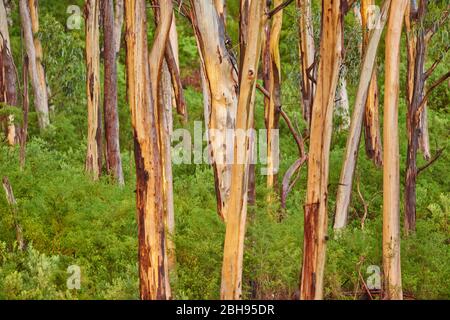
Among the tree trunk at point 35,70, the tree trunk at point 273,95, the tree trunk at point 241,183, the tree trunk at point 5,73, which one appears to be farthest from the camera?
the tree trunk at point 35,70

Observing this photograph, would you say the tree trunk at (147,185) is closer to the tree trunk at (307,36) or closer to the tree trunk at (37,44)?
the tree trunk at (307,36)

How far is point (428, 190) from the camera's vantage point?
19828 mm

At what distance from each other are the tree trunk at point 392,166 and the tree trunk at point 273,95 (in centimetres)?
449

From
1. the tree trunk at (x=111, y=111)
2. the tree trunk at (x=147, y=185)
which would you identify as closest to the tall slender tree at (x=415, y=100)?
the tree trunk at (x=111, y=111)

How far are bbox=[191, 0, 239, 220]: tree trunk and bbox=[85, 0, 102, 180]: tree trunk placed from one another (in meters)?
8.22

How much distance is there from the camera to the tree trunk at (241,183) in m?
10.7

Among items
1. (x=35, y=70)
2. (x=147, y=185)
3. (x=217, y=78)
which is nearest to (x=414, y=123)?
(x=217, y=78)

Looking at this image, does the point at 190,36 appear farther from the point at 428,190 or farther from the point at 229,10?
the point at 428,190

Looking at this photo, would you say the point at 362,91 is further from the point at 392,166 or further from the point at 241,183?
the point at 241,183

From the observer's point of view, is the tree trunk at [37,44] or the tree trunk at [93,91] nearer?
the tree trunk at [93,91]

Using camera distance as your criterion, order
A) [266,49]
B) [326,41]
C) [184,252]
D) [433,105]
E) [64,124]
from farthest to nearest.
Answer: [433,105]
[64,124]
[266,49]
[184,252]
[326,41]

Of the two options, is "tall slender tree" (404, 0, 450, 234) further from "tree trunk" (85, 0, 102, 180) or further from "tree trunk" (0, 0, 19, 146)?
"tree trunk" (0, 0, 19, 146)

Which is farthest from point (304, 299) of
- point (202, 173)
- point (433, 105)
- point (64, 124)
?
point (433, 105)
